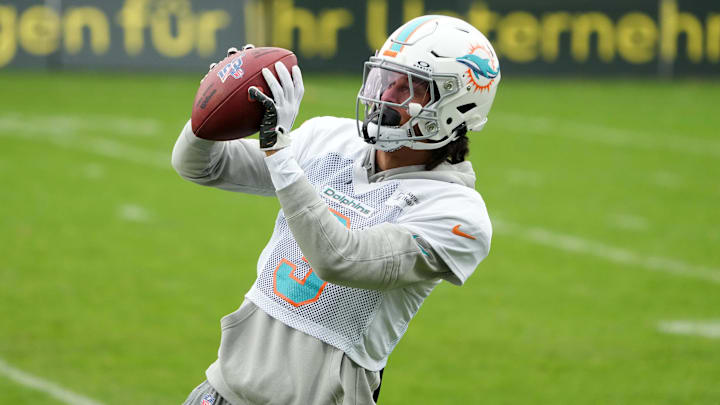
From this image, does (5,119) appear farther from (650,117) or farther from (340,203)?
(340,203)

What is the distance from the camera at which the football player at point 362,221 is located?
2.62 m

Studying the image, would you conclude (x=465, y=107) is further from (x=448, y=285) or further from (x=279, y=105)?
(x=448, y=285)

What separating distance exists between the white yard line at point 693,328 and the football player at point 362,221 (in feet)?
13.4

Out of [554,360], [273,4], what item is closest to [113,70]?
[273,4]

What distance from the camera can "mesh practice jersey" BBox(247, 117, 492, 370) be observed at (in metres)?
2.75

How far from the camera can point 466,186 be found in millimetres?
2928

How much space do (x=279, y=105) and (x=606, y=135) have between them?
38.6 ft

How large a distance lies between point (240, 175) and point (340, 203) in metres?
0.41

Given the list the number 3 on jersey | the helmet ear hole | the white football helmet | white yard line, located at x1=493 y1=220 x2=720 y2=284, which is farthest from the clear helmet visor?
white yard line, located at x1=493 y1=220 x2=720 y2=284

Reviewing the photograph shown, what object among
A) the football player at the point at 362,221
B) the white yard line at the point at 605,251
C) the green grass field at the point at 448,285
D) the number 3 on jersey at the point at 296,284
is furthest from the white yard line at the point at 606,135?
the number 3 on jersey at the point at 296,284

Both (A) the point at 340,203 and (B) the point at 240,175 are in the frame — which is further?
(B) the point at 240,175

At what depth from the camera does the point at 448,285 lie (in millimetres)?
7652

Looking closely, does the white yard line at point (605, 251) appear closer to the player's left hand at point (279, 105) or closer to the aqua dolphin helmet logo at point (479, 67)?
the aqua dolphin helmet logo at point (479, 67)

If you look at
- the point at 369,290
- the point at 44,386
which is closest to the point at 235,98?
the point at 369,290
